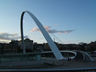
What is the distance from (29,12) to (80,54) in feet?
57.8

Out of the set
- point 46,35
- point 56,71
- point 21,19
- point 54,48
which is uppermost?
point 21,19

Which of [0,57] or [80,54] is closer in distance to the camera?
[0,57]

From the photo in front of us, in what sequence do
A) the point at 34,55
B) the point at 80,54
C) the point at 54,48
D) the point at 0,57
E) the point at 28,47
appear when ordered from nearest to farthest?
1. the point at 0,57
2. the point at 34,55
3. the point at 54,48
4. the point at 80,54
5. the point at 28,47

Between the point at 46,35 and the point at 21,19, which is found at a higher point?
the point at 21,19

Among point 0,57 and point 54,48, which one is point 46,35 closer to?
point 54,48

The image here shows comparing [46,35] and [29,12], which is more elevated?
[29,12]

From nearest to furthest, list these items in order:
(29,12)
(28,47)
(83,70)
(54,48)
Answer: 1. (83,70)
2. (54,48)
3. (29,12)
4. (28,47)

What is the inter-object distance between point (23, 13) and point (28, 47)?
8336 cm

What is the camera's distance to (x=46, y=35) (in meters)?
42.7

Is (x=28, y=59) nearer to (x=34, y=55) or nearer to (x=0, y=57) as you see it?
(x=34, y=55)

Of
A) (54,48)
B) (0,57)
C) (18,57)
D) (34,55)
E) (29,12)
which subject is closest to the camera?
(0,57)

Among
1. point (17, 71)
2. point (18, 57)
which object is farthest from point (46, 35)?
point (17, 71)

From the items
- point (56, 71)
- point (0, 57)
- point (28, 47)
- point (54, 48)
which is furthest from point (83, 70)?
point (28, 47)

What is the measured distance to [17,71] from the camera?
56.5 feet
